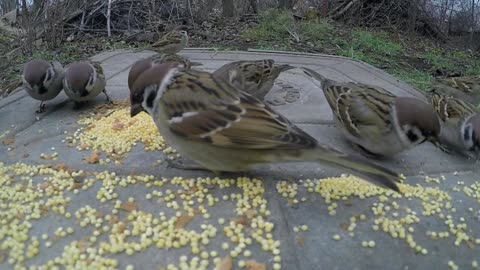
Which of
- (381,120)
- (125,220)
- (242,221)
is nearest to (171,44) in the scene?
(381,120)

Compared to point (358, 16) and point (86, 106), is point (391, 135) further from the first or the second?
point (358, 16)

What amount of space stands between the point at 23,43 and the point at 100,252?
550cm

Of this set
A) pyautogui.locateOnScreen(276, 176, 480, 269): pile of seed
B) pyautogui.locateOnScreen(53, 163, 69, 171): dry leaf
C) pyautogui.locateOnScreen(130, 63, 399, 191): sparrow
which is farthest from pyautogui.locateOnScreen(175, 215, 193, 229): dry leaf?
pyautogui.locateOnScreen(53, 163, 69, 171): dry leaf

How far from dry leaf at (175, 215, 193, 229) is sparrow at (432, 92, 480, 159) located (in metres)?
1.78

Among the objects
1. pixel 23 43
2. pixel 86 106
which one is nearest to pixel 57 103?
pixel 86 106

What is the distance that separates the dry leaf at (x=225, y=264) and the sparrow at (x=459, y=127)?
178 centimetres

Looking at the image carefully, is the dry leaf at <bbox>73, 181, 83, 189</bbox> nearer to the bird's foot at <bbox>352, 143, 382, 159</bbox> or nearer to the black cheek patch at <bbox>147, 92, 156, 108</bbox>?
the black cheek patch at <bbox>147, 92, 156, 108</bbox>

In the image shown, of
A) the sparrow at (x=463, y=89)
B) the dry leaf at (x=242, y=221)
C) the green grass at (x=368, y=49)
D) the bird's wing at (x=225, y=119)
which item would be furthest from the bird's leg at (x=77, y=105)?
the green grass at (x=368, y=49)

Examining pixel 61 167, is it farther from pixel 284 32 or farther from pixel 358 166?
pixel 284 32

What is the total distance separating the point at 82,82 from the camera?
338 centimetres

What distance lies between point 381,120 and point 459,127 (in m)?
0.69

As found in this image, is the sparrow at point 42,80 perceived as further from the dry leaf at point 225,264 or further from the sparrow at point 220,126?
the dry leaf at point 225,264

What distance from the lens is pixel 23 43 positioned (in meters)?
6.25

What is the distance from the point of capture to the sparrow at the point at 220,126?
79.5 inches
